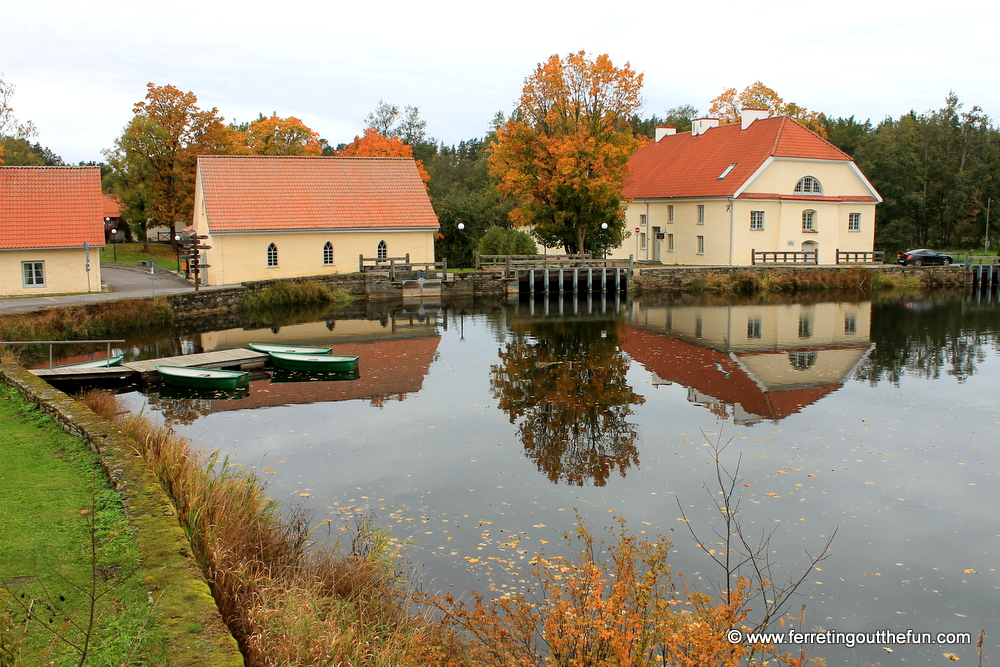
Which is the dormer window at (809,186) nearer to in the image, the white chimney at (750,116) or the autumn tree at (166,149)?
the white chimney at (750,116)

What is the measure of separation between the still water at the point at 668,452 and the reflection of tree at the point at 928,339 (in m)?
0.15

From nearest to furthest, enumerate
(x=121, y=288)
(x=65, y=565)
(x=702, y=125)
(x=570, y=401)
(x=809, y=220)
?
(x=65, y=565) → (x=570, y=401) → (x=121, y=288) → (x=809, y=220) → (x=702, y=125)

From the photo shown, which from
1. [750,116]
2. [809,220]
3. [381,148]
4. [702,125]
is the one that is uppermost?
[702,125]

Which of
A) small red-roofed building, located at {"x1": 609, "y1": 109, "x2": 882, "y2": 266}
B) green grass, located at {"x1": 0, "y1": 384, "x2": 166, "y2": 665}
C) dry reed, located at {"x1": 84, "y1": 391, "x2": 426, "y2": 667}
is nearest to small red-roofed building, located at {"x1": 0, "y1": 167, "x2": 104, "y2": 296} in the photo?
green grass, located at {"x1": 0, "y1": 384, "x2": 166, "y2": 665}

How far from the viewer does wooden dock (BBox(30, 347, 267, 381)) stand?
55.1 ft

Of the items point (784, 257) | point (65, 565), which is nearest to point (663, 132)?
point (784, 257)

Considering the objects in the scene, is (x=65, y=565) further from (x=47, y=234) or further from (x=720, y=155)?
(x=720, y=155)

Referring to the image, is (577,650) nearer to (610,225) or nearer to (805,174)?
(610,225)

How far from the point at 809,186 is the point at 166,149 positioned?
34.0m

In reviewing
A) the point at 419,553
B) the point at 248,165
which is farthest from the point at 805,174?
the point at 419,553

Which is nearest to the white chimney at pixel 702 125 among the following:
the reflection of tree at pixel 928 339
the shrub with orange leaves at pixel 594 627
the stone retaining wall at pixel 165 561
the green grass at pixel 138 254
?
the reflection of tree at pixel 928 339

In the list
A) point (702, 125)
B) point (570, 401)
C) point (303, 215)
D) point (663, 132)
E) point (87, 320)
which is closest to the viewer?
point (570, 401)

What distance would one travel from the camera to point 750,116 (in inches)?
1791

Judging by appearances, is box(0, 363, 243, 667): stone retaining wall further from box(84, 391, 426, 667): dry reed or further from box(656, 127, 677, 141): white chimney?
box(656, 127, 677, 141): white chimney
